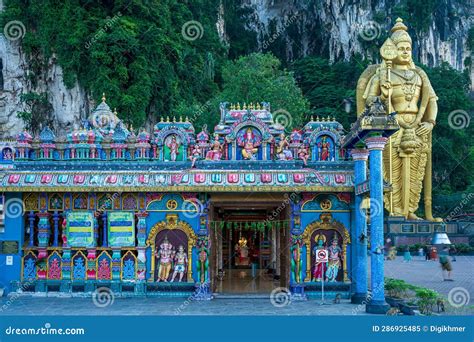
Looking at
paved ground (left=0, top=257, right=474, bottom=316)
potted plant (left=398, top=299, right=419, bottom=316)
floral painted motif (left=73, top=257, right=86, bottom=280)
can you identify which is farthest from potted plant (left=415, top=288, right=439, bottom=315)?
floral painted motif (left=73, top=257, right=86, bottom=280)

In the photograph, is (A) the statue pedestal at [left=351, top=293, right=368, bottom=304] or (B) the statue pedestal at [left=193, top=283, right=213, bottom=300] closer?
(A) the statue pedestal at [left=351, top=293, right=368, bottom=304]

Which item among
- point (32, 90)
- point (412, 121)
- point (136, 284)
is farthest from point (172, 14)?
point (136, 284)

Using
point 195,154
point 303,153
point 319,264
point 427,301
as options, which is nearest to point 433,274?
point 319,264

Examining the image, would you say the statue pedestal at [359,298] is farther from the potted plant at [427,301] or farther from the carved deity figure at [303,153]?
the carved deity figure at [303,153]

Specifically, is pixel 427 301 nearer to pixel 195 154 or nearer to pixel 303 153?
pixel 303 153

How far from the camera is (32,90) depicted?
4119cm

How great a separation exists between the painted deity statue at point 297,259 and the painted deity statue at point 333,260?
783mm

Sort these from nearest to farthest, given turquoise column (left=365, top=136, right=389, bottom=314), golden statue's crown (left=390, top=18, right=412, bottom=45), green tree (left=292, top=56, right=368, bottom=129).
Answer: turquoise column (left=365, top=136, right=389, bottom=314) → golden statue's crown (left=390, top=18, right=412, bottom=45) → green tree (left=292, top=56, right=368, bottom=129)

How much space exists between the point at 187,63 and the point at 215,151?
88.8 ft

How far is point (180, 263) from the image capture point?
17219 millimetres

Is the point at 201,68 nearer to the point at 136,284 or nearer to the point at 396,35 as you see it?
the point at 396,35

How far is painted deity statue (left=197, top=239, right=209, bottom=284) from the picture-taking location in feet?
55.8

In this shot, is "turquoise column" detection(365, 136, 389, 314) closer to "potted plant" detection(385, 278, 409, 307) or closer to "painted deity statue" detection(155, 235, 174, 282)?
"potted plant" detection(385, 278, 409, 307)

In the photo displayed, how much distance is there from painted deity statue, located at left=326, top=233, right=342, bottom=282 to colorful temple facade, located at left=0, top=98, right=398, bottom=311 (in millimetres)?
30
